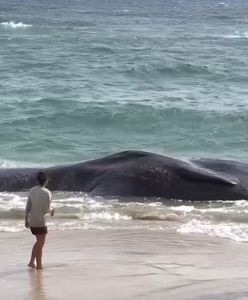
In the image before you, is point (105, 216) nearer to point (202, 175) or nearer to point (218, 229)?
point (202, 175)

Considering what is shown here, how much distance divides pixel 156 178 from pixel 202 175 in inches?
27.8

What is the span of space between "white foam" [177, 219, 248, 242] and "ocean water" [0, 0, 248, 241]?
0.01 metres

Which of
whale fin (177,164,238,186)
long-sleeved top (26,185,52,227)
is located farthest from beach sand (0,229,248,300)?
whale fin (177,164,238,186)

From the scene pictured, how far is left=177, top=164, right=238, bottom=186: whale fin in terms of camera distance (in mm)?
12391

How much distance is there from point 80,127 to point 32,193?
12224 millimetres

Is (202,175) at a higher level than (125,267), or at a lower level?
higher

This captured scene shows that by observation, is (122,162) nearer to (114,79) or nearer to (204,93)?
(204,93)

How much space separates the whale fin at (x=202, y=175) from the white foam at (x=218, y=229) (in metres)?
0.98

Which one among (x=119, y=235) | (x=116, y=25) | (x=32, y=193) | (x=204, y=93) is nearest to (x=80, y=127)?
(x=204, y=93)

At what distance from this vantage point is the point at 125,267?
891 cm

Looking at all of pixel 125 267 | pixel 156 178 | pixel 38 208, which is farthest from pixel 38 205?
pixel 156 178

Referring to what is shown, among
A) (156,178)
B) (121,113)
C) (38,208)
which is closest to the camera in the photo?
(38,208)

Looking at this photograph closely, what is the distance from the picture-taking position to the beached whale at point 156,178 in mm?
12508

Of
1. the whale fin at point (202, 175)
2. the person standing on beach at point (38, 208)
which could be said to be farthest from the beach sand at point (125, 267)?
the whale fin at point (202, 175)
